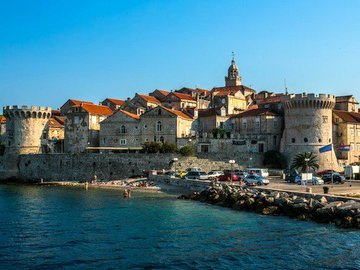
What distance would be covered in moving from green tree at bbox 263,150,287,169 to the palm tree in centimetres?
242

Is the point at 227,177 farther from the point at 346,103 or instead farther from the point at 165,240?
the point at 346,103

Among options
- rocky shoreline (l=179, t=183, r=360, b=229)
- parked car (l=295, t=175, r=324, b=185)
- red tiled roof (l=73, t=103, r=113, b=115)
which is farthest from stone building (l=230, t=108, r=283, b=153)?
rocky shoreline (l=179, t=183, r=360, b=229)

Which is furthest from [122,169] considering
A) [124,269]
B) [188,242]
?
[124,269]

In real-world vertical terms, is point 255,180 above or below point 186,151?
below

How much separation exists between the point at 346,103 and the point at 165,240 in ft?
185

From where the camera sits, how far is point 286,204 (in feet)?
111

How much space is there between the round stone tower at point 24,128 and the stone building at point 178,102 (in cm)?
1887

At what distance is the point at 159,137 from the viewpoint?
66812mm

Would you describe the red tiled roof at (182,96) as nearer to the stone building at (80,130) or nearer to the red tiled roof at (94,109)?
the red tiled roof at (94,109)

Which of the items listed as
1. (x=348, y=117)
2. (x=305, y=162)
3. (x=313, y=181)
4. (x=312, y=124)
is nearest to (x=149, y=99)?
(x=312, y=124)

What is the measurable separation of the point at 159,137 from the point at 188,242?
138 ft

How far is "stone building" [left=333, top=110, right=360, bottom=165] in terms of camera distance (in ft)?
209

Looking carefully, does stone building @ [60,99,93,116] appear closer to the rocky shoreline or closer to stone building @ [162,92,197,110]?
stone building @ [162,92,197,110]

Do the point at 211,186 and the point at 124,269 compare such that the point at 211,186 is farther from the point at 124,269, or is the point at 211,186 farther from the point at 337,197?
the point at 124,269
